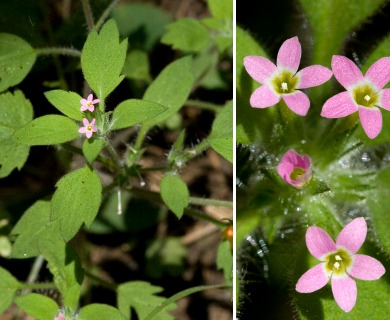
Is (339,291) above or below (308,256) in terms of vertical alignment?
below

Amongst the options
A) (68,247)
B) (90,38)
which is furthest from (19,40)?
(68,247)

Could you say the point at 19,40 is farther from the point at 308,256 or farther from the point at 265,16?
Result: the point at 308,256

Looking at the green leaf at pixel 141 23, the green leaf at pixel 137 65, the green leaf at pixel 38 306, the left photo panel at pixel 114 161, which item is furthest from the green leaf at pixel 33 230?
the green leaf at pixel 141 23

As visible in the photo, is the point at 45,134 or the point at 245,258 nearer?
the point at 45,134

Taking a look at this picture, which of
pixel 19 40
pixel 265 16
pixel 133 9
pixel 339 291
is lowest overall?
pixel 339 291

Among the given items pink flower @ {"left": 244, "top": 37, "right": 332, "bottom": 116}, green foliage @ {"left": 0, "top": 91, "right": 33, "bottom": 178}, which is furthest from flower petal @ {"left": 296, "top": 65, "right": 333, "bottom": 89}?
green foliage @ {"left": 0, "top": 91, "right": 33, "bottom": 178}

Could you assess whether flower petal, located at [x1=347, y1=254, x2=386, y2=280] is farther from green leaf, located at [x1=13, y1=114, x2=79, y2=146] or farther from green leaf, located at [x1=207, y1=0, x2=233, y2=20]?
green leaf, located at [x1=207, y1=0, x2=233, y2=20]

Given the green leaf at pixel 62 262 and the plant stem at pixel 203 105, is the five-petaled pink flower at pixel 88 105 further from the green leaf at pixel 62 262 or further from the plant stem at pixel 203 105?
the plant stem at pixel 203 105

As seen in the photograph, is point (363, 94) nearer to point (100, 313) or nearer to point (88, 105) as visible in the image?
point (88, 105)

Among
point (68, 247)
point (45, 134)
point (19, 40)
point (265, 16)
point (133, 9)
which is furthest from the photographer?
point (133, 9)
